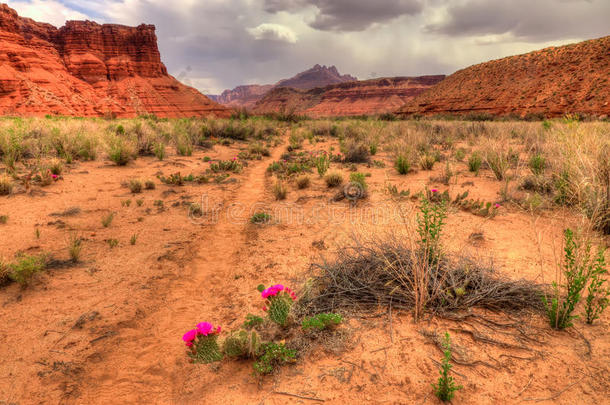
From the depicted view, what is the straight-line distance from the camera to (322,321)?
2.35 meters

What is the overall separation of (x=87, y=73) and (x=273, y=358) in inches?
3095

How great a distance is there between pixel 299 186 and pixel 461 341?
16.7 feet

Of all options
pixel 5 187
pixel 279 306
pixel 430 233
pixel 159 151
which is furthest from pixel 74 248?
pixel 159 151

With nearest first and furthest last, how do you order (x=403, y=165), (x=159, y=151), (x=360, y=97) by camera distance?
(x=403, y=165)
(x=159, y=151)
(x=360, y=97)

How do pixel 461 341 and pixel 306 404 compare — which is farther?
pixel 461 341

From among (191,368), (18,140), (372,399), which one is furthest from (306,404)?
(18,140)

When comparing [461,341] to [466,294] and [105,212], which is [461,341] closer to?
[466,294]

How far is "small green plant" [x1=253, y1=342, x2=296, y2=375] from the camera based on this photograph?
2061mm

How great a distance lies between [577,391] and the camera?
1711 mm

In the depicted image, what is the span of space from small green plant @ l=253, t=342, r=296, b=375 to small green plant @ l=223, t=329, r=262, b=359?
8 centimetres

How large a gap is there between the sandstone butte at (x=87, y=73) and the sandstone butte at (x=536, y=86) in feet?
152

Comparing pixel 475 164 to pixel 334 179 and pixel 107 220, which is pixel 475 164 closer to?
pixel 334 179

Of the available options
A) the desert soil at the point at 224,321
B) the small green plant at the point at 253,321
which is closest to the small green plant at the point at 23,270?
the desert soil at the point at 224,321

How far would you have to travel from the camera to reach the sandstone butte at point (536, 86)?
2700 cm
